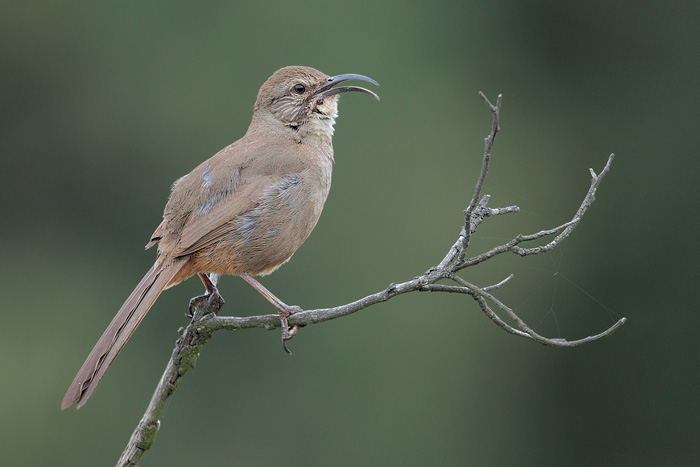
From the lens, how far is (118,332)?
4.30m

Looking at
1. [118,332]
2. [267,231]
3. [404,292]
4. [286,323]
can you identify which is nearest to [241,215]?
[267,231]

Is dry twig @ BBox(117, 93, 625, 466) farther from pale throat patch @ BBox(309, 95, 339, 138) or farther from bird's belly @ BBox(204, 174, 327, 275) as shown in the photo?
pale throat patch @ BBox(309, 95, 339, 138)

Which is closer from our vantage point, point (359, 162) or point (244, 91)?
point (359, 162)

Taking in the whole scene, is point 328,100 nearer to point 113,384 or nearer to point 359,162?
point 359,162

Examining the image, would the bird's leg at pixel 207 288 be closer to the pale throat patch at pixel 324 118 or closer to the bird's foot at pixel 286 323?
the bird's foot at pixel 286 323

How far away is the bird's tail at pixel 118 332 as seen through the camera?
4.02 m

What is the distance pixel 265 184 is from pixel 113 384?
7.81 meters

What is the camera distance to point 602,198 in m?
11.9

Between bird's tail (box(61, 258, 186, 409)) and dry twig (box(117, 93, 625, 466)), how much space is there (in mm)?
228

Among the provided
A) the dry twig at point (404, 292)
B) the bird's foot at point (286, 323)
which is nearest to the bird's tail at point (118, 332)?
the dry twig at point (404, 292)

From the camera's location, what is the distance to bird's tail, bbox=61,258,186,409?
402 centimetres

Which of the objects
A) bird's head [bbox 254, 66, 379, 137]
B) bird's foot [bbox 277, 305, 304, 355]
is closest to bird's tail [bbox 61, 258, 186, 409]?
bird's foot [bbox 277, 305, 304, 355]

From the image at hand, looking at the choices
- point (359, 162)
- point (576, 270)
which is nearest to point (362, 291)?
point (359, 162)

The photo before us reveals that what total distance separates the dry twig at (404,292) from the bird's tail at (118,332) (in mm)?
228
